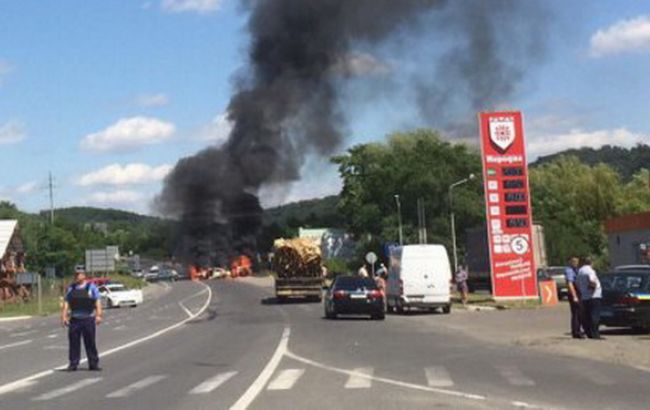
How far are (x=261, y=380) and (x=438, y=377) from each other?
2650 mm

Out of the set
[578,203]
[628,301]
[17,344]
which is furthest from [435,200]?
[628,301]

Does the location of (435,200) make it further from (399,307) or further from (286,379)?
(286,379)

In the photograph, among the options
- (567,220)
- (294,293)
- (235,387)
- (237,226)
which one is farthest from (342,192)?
(235,387)

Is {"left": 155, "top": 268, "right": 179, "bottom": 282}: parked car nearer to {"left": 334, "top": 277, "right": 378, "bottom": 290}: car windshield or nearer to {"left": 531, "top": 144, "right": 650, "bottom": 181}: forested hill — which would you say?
{"left": 531, "top": 144, "right": 650, "bottom": 181}: forested hill

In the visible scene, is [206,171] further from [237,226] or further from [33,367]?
[33,367]

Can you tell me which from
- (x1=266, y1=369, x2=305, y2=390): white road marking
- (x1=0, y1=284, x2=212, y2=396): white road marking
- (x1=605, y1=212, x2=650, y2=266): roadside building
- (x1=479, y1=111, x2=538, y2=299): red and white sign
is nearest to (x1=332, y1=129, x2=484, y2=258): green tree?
(x1=605, y1=212, x2=650, y2=266): roadside building

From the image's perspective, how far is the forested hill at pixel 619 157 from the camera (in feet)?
460

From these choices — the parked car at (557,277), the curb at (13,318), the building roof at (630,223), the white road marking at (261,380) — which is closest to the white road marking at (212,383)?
the white road marking at (261,380)

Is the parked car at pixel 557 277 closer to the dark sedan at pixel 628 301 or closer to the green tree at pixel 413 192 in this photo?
the dark sedan at pixel 628 301

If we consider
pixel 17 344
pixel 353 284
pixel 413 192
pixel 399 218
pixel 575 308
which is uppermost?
pixel 413 192

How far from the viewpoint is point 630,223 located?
50.8 m

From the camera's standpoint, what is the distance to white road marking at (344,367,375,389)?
517 inches

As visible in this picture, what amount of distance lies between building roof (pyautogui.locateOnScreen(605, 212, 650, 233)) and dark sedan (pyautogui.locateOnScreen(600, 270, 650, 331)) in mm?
26897

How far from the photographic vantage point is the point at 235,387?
13352 millimetres
